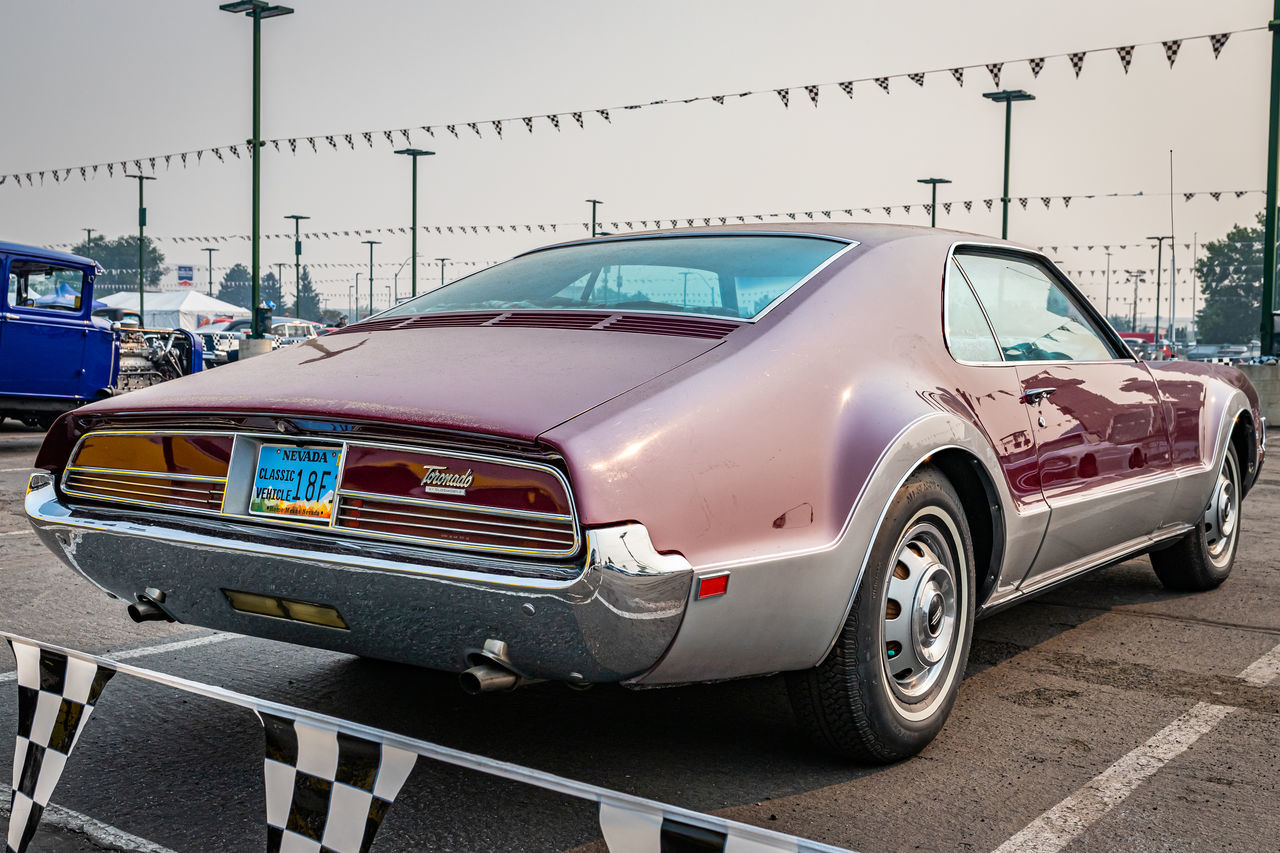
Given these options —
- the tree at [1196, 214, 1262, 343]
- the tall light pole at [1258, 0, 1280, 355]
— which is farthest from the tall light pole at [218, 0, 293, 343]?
the tree at [1196, 214, 1262, 343]

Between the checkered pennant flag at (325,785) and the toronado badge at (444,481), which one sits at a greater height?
the toronado badge at (444,481)

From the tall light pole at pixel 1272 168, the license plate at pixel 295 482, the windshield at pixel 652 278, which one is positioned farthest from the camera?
the tall light pole at pixel 1272 168

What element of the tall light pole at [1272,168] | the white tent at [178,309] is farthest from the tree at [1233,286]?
the tall light pole at [1272,168]

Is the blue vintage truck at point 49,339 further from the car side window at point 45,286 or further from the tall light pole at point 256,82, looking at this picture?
the tall light pole at point 256,82

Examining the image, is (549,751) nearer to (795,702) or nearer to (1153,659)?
(795,702)

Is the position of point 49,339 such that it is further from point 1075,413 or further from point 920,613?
point 920,613

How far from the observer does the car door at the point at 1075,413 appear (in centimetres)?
386

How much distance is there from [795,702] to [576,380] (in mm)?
982

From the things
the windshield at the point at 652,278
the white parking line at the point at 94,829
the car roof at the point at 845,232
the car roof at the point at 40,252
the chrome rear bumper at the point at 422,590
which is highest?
the car roof at the point at 40,252

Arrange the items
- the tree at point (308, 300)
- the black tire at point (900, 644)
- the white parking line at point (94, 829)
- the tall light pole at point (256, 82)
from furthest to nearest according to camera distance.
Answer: the tree at point (308, 300), the tall light pole at point (256, 82), the black tire at point (900, 644), the white parking line at point (94, 829)

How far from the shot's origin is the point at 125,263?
17288 centimetres

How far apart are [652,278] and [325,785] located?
188 centimetres

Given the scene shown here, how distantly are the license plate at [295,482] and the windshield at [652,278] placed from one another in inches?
36.9

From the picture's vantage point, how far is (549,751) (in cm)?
329
